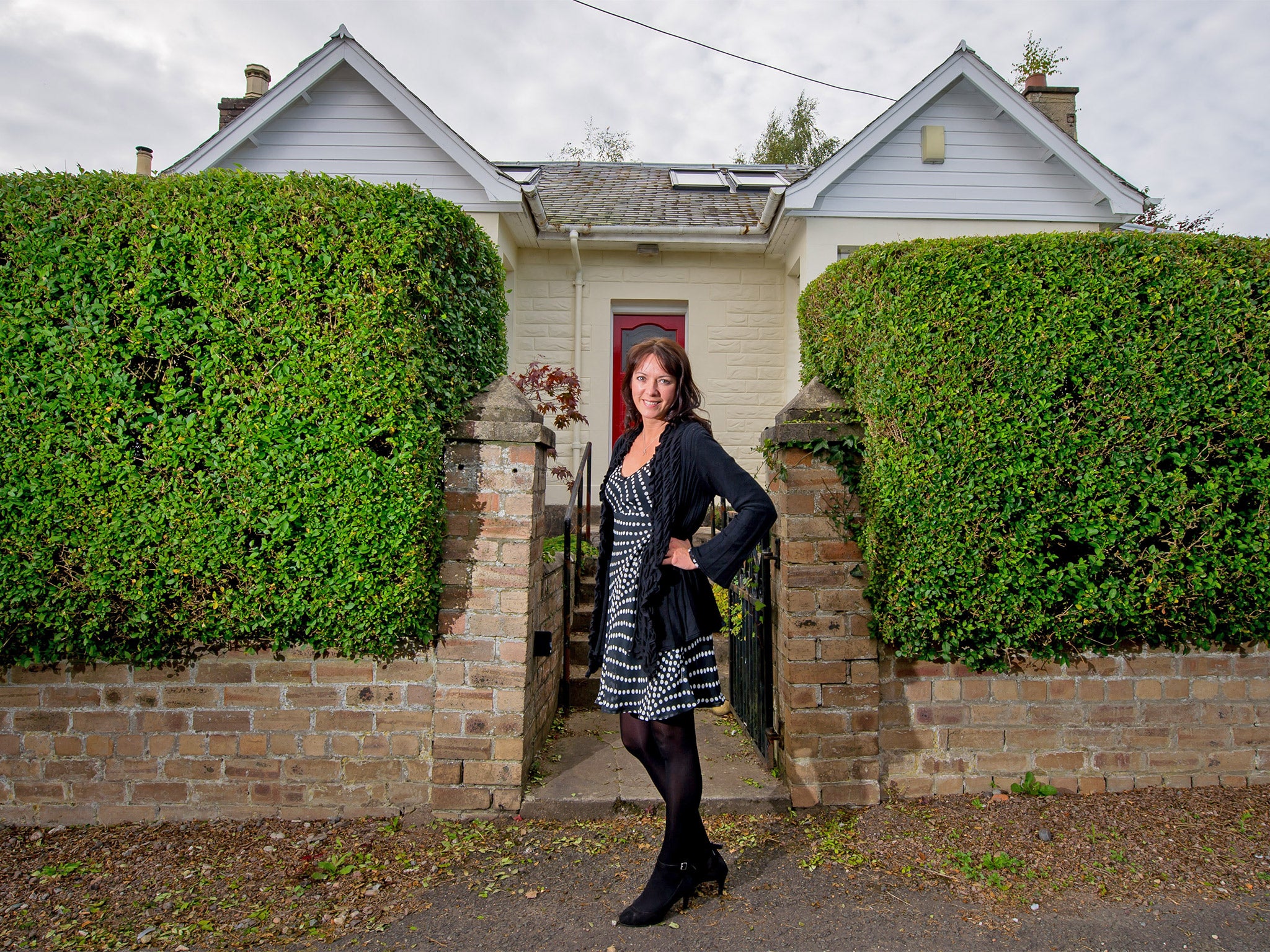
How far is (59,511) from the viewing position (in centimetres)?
330

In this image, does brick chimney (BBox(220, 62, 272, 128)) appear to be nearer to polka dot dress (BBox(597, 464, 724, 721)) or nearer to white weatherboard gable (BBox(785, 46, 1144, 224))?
white weatherboard gable (BBox(785, 46, 1144, 224))

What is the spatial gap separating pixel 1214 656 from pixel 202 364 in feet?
17.6

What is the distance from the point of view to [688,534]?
2.77 meters

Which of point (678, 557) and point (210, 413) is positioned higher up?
point (210, 413)

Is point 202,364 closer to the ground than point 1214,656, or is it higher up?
higher up

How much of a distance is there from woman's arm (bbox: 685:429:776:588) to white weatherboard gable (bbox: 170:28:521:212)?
19.1 ft

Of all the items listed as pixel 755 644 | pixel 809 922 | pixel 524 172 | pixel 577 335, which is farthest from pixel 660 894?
pixel 524 172

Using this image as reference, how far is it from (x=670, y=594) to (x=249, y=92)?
11.0 metres

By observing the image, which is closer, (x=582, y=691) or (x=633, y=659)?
(x=633, y=659)

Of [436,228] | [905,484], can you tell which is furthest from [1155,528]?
[436,228]

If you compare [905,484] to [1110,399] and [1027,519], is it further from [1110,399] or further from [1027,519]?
[1110,399]

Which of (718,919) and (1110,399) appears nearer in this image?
(718,919)

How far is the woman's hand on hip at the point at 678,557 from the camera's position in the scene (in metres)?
2.63

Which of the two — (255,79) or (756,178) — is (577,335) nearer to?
(756,178)
